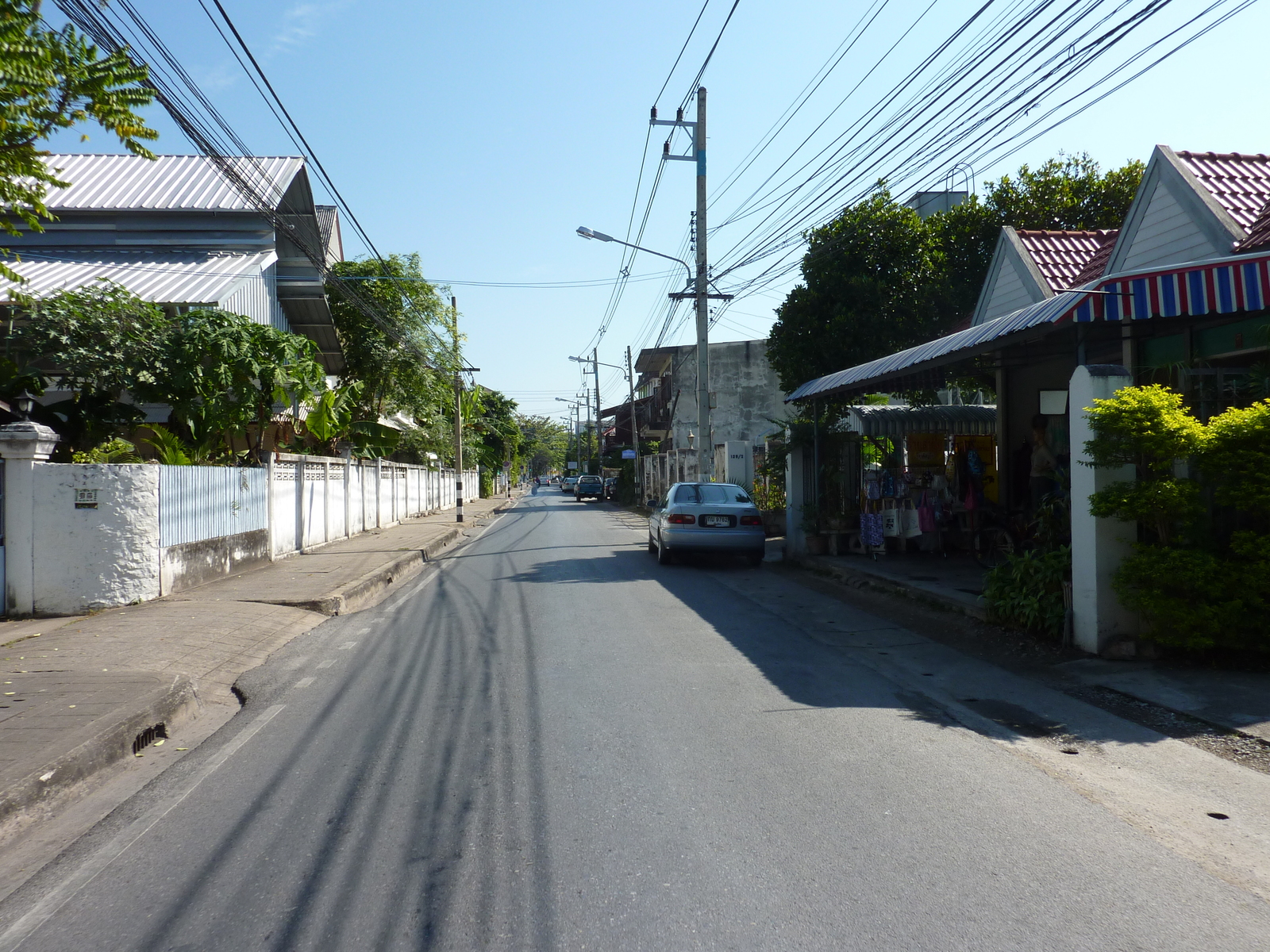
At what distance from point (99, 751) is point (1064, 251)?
15.7m

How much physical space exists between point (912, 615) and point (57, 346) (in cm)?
1184

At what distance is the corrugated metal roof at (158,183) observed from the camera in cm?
2167

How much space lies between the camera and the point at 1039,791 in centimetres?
480

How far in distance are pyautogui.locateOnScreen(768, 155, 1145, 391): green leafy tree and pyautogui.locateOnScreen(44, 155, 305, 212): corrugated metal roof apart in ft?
39.0

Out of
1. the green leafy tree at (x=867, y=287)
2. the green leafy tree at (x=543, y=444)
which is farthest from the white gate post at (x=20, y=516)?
the green leafy tree at (x=543, y=444)

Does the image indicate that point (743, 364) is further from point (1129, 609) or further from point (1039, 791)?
point (1039, 791)

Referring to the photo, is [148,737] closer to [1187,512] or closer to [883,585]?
[1187,512]

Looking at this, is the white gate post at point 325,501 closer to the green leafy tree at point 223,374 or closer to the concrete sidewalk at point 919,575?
the green leafy tree at point 223,374

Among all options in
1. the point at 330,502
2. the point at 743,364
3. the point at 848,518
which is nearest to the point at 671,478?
the point at 743,364

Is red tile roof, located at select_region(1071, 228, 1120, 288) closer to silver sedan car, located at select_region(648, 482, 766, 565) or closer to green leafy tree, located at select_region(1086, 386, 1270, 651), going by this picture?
silver sedan car, located at select_region(648, 482, 766, 565)

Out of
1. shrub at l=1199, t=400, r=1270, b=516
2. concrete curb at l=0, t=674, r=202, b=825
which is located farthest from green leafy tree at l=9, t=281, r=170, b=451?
shrub at l=1199, t=400, r=1270, b=516

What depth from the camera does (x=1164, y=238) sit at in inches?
480

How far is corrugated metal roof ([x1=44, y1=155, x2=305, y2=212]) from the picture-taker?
71.1ft

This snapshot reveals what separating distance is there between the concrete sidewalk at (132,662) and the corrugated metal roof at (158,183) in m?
11.4
